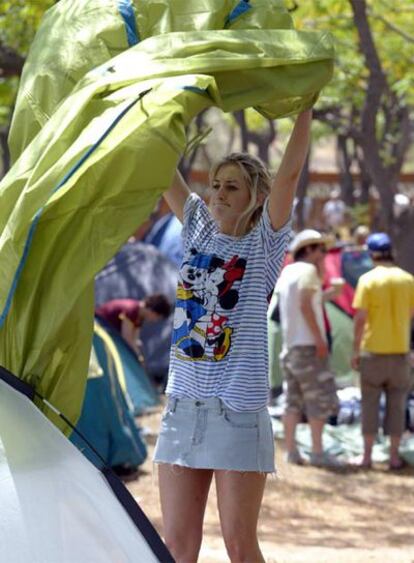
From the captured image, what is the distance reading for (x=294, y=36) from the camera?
3957mm

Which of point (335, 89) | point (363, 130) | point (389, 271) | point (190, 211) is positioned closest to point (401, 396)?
point (389, 271)

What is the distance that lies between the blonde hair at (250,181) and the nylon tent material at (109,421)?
432cm

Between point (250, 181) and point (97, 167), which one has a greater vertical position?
point (97, 167)

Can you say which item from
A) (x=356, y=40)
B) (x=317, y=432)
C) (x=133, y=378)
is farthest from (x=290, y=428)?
(x=356, y=40)

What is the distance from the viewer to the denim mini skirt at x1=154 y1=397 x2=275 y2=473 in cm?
401

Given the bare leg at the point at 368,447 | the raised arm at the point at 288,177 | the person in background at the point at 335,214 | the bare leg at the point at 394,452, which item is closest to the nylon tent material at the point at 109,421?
the bare leg at the point at 368,447

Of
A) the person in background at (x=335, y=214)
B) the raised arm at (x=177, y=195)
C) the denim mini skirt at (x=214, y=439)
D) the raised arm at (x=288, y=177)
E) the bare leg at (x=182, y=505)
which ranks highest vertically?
the raised arm at (x=288, y=177)

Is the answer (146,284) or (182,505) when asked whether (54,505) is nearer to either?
(182,505)

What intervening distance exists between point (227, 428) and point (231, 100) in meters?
1.05

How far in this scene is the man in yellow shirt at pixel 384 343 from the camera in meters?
9.26

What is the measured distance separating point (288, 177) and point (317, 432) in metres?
5.45

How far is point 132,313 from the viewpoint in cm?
1107

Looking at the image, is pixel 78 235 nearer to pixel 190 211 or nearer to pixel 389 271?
pixel 190 211

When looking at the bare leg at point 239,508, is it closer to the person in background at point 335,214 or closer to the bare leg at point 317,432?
the bare leg at point 317,432
